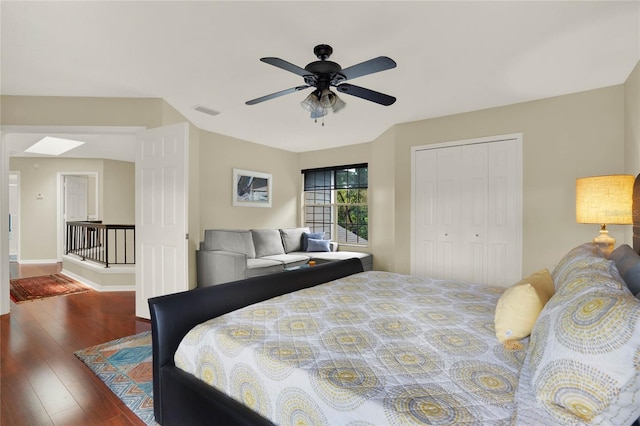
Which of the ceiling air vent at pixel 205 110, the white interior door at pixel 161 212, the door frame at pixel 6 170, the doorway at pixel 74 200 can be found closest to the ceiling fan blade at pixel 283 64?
the white interior door at pixel 161 212

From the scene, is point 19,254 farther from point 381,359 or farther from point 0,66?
point 381,359

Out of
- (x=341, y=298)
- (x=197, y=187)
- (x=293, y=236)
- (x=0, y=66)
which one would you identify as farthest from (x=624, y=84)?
(x=0, y=66)

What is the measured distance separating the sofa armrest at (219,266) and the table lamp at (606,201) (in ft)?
11.7

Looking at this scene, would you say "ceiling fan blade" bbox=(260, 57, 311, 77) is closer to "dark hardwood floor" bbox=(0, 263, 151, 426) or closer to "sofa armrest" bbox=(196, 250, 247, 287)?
"dark hardwood floor" bbox=(0, 263, 151, 426)

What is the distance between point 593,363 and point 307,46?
249cm

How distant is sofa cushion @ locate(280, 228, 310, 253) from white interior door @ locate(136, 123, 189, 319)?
2.42 metres

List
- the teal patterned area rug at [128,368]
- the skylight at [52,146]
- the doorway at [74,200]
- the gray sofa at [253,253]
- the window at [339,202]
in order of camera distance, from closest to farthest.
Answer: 1. the teal patterned area rug at [128,368]
2. the gray sofa at [253,253]
3. the skylight at [52,146]
4. the window at [339,202]
5. the doorway at [74,200]

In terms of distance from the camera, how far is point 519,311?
1.32 metres

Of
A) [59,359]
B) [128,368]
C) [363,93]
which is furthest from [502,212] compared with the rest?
[59,359]

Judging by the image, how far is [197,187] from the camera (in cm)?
476

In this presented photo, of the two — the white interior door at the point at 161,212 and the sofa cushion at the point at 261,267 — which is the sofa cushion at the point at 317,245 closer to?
the sofa cushion at the point at 261,267

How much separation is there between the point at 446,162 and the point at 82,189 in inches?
341

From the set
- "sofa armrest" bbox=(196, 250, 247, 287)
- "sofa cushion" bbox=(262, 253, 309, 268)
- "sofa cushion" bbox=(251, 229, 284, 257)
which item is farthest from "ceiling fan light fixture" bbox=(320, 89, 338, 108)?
"sofa cushion" bbox=(251, 229, 284, 257)

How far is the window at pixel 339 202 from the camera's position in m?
5.83
